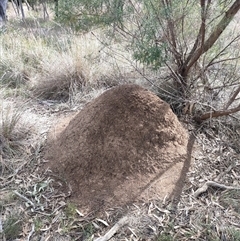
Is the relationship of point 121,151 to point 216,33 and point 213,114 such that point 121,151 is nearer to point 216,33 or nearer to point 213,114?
point 213,114

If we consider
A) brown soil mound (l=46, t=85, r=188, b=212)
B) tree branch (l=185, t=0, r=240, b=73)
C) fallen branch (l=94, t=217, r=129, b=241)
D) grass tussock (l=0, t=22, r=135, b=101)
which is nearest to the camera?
fallen branch (l=94, t=217, r=129, b=241)

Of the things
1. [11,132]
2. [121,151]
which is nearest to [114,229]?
[121,151]

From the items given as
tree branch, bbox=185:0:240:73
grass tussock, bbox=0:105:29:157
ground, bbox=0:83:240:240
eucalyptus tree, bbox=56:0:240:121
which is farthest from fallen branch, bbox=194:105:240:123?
grass tussock, bbox=0:105:29:157

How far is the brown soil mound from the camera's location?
207cm

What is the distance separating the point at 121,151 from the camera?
2.17 m

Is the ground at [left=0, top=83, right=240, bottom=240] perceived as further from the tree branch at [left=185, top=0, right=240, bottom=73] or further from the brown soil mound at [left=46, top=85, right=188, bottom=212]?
the tree branch at [left=185, top=0, right=240, bottom=73]

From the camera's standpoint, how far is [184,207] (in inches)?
80.0

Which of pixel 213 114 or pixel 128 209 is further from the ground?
pixel 213 114

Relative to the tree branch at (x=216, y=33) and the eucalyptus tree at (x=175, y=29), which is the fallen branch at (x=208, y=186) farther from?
the tree branch at (x=216, y=33)

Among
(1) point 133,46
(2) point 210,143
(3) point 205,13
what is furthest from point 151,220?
(3) point 205,13

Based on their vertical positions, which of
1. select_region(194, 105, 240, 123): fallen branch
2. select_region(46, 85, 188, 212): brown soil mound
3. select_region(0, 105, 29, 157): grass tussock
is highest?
select_region(194, 105, 240, 123): fallen branch

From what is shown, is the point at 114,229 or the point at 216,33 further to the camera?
the point at 216,33

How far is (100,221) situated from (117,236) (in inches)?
5.5

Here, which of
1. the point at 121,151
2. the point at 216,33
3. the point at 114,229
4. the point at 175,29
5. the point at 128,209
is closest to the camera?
the point at 114,229
